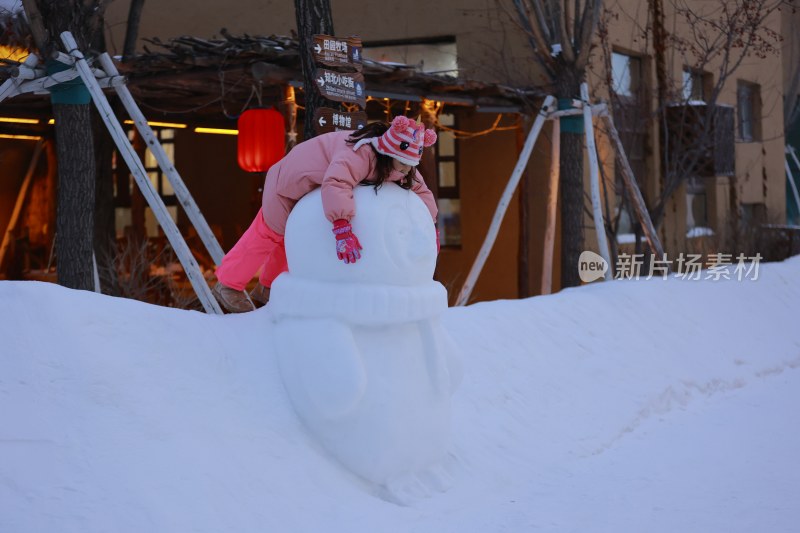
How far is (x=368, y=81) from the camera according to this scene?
9.02m

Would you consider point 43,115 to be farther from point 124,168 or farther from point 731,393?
point 731,393

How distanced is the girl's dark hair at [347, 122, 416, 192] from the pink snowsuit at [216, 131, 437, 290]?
0.02m

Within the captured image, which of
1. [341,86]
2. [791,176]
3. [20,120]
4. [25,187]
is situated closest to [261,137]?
[341,86]

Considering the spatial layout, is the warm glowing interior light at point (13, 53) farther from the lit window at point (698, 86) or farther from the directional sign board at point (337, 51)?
the lit window at point (698, 86)

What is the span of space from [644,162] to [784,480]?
32.1ft

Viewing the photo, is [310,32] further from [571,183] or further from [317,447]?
[571,183]

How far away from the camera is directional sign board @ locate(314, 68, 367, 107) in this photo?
6496 millimetres

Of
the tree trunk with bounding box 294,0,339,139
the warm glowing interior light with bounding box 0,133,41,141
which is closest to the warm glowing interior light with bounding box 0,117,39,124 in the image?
the warm glowing interior light with bounding box 0,133,41,141

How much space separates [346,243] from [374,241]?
6.0 inches

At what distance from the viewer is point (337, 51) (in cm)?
662

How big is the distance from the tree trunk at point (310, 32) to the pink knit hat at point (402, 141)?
2327 millimetres

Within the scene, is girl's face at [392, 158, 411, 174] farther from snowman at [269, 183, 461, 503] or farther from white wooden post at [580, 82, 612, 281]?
white wooden post at [580, 82, 612, 281]

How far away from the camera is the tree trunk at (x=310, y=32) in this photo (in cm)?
683

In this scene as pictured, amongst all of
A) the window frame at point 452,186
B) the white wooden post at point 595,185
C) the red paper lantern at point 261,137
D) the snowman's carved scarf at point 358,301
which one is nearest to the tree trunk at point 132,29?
the red paper lantern at point 261,137
